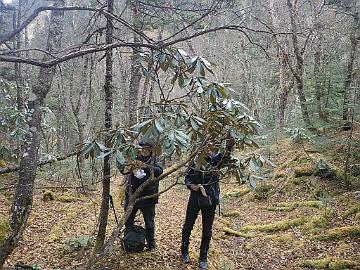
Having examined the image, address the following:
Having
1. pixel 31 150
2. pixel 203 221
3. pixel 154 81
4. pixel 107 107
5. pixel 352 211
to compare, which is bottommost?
pixel 352 211

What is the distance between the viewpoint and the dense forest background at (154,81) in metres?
3.33

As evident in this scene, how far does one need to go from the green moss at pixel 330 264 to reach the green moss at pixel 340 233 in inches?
44.6

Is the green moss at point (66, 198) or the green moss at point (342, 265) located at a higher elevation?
the green moss at point (66, 198)

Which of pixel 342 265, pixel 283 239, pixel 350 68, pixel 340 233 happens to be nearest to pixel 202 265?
pixel 342 265

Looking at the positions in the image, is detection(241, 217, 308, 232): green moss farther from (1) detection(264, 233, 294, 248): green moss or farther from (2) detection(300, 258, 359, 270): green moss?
(2) detection(300, 258, 359, 270): green moss

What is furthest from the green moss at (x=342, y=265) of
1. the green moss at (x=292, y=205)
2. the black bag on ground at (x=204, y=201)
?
the green moss at (x=292, y=205)

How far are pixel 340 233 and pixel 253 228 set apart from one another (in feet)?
7.19

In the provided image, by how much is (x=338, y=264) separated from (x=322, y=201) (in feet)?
11.5

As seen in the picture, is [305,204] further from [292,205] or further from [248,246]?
Answer: [248,246]

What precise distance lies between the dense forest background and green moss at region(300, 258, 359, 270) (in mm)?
3372

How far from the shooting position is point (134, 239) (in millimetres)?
5500

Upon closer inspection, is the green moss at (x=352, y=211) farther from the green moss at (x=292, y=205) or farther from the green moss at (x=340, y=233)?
the green moss at (x=292, y=205)

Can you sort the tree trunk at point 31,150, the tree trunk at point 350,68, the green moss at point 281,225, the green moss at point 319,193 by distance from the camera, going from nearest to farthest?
the tree trunk at point 31,150
the green moss at point 281,225
the green moss at point 319,193
the tree trunk at point 350,68

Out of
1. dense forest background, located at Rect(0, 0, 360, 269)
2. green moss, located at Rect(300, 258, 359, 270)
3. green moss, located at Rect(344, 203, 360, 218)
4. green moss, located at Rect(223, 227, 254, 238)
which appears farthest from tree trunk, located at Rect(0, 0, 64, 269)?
green moss, located at Rect(344, 203, 360, 218)
